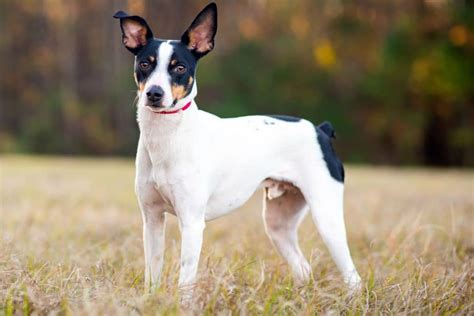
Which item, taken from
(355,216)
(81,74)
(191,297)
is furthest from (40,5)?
(191,297)

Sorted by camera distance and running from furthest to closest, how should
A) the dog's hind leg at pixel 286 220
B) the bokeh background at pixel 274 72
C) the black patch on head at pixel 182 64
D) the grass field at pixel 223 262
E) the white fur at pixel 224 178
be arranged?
1. the bokeh background at pixel 274 72
2. the dog's hind leg at pixel 286 220
3. the white fur at pixel 224 178
4. the black patch on head at pixel 182 64
5. the grass field at pixel 223 262

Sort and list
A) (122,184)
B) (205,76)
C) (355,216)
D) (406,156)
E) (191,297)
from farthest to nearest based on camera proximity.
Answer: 1. (205,76)
2. (406,156)
3. (122,184)
4. (355,216)
5. (191,297)

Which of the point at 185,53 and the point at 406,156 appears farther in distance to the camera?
the point at 406,156

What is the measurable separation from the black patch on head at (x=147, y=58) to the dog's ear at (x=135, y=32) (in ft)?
0.37

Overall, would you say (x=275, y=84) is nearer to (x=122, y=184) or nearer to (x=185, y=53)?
(x=122, y=184)

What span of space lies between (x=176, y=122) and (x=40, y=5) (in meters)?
29.4

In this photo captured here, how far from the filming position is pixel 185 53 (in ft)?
12.8

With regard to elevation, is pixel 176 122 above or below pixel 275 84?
above

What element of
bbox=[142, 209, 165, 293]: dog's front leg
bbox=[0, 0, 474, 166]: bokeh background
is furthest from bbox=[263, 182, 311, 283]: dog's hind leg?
bbox=[0, 0, 474, 166]: bokeh background

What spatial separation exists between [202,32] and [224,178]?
0.90m

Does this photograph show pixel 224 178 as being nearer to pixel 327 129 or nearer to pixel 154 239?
pixel 154 239

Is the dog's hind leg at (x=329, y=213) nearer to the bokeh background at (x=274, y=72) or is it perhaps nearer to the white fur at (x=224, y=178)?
the white fur at (x=224, y=178)

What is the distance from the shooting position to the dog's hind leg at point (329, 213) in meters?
4.57

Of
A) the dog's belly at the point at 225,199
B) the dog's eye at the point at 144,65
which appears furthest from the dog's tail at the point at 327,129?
the dog's eye at the point at 144,65
